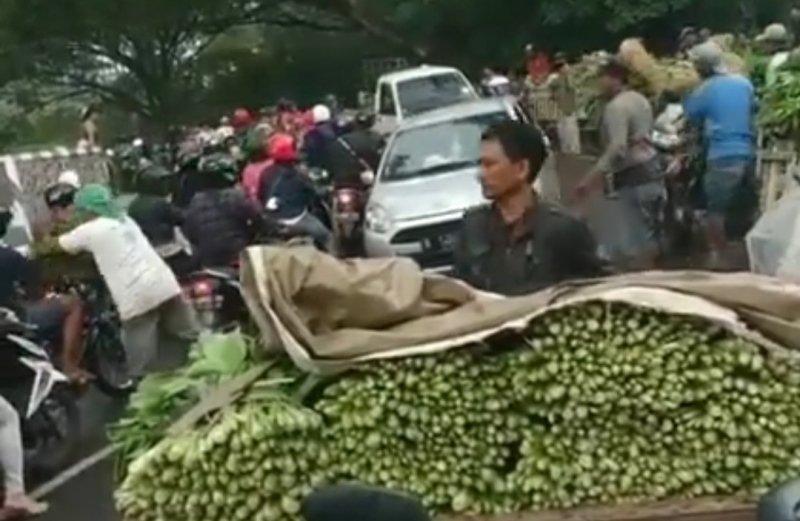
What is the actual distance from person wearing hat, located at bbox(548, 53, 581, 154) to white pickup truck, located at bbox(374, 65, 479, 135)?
13.3 ft

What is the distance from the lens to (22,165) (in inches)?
795

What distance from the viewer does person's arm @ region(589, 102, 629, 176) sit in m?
13.3

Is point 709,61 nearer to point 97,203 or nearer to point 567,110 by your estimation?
point 97,203

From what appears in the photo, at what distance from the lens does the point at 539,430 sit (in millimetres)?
4215

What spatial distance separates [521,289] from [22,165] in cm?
1523

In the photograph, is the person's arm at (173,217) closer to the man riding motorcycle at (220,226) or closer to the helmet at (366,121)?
the man riding motorcycle at (220,226)

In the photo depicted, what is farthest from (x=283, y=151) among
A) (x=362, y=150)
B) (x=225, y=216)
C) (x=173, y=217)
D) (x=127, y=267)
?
(x=362, y=150)

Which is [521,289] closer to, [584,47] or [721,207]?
[721,207]

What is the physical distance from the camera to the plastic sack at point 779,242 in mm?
5859

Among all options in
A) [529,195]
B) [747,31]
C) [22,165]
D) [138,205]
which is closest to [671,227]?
[138,205]

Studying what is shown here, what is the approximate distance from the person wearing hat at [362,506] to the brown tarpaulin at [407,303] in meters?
1.26

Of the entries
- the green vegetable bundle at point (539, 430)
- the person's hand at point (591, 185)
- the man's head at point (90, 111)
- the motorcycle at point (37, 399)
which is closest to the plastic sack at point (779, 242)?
the green vegetable bundle at point (539, 430)

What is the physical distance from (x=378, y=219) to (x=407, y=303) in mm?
12011

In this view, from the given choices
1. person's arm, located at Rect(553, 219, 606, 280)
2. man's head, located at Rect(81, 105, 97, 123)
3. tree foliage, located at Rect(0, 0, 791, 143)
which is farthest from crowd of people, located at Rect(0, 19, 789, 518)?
man's head, located at Rect(81, 105, 97, 123)
